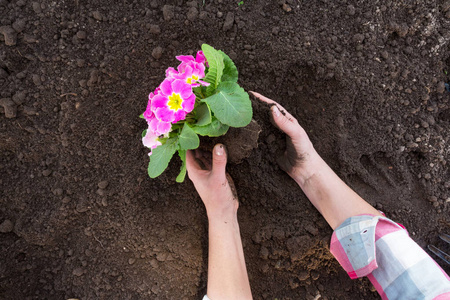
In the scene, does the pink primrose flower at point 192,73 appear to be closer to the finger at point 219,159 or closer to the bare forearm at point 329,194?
the finger at point 219,159

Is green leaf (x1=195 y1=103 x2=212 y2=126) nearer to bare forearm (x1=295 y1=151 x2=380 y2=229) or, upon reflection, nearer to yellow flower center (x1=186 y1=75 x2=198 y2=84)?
yellow flower center (x1=186 y1=75 x2=198 y2=84)

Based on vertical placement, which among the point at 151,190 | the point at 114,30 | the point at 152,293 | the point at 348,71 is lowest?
the point at 152,293

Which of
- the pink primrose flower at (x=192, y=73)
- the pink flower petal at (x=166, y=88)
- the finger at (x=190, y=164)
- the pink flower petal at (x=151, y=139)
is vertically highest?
the pink primrose flower at (x=192, y=73)

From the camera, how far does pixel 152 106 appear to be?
68.8 inches

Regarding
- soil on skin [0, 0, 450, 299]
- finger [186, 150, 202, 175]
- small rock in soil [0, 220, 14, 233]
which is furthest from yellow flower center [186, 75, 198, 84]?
small rock in soil [0, 220, 14, 233]

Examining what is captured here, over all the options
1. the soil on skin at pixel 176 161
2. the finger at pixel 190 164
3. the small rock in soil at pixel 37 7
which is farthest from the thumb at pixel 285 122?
the small rock in soil at pixel 37 7

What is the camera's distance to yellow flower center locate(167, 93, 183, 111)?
1.71 metres

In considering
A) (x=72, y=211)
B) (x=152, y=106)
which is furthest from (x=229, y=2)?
(x=72, y=211)

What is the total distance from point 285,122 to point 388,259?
111cm

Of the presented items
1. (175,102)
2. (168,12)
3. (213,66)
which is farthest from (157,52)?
(175,102)

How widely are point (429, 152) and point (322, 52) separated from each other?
1.19 metres

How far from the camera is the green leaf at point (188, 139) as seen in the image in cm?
178

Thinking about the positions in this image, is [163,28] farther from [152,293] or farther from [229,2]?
[152,293]

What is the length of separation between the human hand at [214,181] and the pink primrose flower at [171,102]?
445 millimetres
